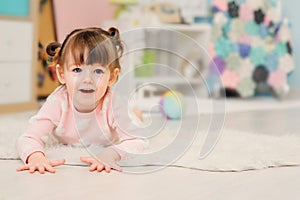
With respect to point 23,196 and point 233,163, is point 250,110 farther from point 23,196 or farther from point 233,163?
point 23,196

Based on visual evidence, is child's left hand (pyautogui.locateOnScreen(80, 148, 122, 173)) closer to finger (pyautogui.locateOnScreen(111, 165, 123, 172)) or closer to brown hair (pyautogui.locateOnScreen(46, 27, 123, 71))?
finger (pyautogui.locateOnScreen(111, 165, 123, 172))

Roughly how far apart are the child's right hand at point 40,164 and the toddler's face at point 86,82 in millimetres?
150

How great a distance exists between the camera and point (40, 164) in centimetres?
107

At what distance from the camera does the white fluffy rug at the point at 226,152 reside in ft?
3.71

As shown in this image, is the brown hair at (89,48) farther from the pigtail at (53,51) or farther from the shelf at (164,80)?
the shelf at (164,80)

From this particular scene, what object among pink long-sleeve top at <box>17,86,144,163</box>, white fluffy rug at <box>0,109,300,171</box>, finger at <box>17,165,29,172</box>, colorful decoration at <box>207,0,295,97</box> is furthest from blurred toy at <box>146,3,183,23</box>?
finger at <box>17,165,29,172</box>

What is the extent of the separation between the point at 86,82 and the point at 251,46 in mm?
1841

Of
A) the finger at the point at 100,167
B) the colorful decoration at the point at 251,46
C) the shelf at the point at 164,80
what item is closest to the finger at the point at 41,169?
the finger at the point at 100,167

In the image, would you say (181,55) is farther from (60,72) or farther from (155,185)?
(155,185)

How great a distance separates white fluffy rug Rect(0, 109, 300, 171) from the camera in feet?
3.71

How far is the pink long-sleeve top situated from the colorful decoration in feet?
5.19

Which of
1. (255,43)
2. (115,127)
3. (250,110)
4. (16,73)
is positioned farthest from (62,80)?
(255,43)

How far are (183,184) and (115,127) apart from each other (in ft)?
0.96

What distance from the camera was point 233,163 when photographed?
1.14 meters
